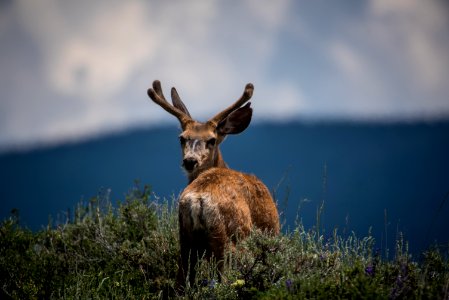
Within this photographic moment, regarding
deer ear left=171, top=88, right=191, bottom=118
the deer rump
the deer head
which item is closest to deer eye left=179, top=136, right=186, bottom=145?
the deer head

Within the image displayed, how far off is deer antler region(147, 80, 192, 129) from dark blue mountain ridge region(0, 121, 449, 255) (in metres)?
44.5

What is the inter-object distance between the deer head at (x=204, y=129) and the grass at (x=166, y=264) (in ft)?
2.29

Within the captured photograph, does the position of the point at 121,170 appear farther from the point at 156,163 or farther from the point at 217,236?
the point at 217,236

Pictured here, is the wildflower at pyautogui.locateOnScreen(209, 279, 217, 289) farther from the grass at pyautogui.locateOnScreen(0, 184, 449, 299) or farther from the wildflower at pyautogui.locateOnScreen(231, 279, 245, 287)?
the wildflower at pyautogui.locateOnScreen(231, 279, 245, 287)

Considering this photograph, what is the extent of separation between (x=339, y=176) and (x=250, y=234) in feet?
226

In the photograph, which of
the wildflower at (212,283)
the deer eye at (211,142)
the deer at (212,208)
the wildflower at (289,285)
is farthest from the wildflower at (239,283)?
the deer eye at (211,142)

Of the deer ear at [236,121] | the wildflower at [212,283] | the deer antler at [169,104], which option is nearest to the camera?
the wildflower at [212,283]

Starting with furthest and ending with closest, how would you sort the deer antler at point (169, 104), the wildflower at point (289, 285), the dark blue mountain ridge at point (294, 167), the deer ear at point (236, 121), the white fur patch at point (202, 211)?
the dark blue mountain ridge at point (294, 167), the deer antler at point (169, 104), the deer ear at point (236, 121), the white fur patch at point (202, 211), the wildflower at point (289, 285)

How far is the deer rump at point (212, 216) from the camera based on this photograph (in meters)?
7.62

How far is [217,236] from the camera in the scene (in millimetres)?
7648

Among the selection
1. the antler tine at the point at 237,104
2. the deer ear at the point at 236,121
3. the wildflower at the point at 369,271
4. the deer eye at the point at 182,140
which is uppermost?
the antler tine at the point at 237,104

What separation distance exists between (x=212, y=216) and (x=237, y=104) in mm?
2568

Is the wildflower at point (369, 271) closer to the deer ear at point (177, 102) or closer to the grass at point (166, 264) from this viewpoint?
the grass at point (166, 264)

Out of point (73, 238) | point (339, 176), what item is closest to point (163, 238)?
point (73, 238)
